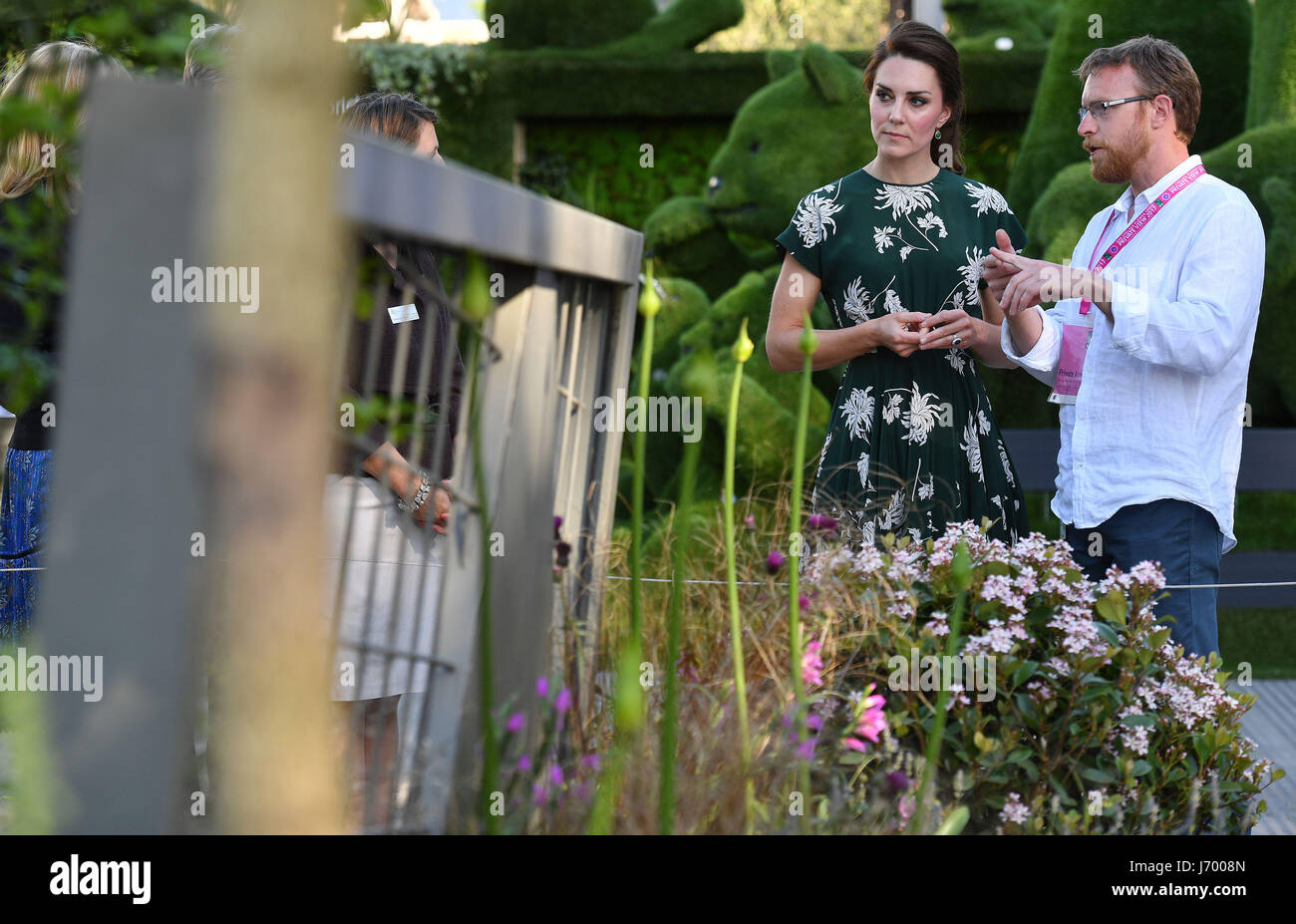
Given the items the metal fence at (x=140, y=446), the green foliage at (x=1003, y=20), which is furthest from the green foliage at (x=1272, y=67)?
the metal fence at (x=140, y=446)

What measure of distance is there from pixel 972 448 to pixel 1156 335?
47cm

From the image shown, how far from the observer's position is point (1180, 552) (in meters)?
2.27

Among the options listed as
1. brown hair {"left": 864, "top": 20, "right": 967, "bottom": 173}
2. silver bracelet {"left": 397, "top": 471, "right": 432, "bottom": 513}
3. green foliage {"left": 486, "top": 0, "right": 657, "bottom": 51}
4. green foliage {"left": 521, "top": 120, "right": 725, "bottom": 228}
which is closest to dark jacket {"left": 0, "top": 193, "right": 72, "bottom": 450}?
silver bracelet {"left": 397, "top": 471, "right": 432, "bottom": 513}

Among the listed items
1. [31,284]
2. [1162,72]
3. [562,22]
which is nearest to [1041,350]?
[1162,72]

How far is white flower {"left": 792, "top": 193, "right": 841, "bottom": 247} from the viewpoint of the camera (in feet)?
8.34

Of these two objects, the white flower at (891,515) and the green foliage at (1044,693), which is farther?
the white flower at (891,515)

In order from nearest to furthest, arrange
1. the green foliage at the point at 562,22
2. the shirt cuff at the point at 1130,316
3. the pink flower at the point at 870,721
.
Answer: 1. the pink flower at the point at 870,721
2. the shirt cuff at the point at 1130,316
3. the green foliage at the point at 562,22

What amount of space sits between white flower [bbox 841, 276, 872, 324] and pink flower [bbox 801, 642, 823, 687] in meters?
0.89

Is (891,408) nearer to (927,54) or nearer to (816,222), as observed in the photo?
(816,222)

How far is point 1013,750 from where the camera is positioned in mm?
1885

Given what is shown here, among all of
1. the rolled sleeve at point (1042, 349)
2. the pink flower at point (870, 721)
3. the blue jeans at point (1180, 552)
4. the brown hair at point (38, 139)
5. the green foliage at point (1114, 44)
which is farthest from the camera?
the green foliage at point (1114, 44)

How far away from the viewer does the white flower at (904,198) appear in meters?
2.52

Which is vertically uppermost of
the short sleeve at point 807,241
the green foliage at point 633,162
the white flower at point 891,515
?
the green foliage at point 633,162

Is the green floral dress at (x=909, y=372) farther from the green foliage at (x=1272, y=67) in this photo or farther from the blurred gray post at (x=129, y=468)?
the green foliage at (x=1272, y=67)
